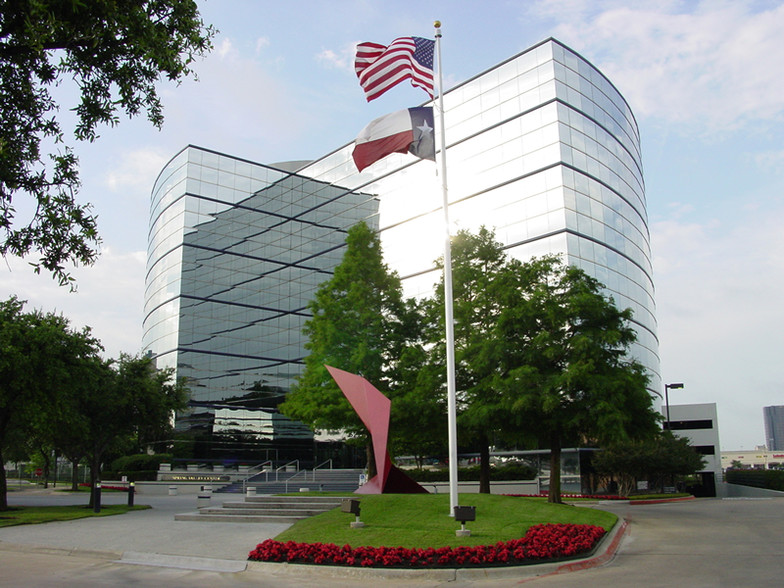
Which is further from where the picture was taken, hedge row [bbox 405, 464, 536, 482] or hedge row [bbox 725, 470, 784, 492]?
hedge row [bbox 725, 470, 784, 492]

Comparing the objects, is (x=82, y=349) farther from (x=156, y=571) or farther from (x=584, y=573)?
(x=584, y=573)

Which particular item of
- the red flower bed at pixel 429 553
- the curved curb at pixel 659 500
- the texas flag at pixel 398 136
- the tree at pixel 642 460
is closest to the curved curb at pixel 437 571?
the red flower bed at pixel 429 553

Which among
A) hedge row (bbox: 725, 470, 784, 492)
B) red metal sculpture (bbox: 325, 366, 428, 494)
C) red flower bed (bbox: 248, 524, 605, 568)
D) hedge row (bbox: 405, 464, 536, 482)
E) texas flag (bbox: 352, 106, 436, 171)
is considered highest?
texas flag (bbox: 352, 106, 436, 171)

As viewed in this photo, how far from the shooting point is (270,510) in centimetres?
2067

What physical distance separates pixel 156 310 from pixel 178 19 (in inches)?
2058

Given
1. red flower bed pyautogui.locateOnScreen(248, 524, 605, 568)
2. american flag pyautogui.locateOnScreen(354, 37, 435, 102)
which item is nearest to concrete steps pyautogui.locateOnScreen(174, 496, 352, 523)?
red flower bed pyautogui.locateOnScreen(248, 524, 605, 568)

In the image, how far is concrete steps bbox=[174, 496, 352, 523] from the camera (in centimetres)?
1995

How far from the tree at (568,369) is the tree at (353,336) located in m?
5.96

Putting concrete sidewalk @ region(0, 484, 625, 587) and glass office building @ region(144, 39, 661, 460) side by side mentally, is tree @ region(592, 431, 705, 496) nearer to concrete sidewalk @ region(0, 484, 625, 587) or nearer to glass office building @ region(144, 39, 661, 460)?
glass office building @ region(144, 39, 661, 460)

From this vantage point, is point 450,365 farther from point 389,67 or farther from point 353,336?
point 353,336

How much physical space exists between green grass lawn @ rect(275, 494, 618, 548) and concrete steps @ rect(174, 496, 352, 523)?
5.79ft

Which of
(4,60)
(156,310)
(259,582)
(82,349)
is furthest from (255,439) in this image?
(4,60)

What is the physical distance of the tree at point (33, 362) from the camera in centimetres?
2392

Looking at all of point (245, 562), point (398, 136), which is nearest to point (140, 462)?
point (245, 562)
